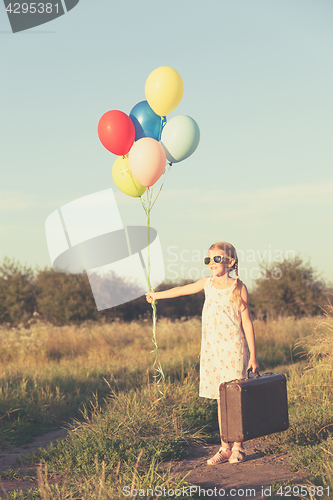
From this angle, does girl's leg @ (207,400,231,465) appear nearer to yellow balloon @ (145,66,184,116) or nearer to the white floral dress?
the white floral dress

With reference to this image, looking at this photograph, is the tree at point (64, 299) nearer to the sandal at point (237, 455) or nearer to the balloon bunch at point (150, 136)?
the balloon bunch at point (150, 136)

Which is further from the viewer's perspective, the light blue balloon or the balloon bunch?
the light blue balloon

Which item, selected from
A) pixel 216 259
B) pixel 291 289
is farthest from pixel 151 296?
pixel 291 289

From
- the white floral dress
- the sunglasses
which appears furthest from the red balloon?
the white floral dress

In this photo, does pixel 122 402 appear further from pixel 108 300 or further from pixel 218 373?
pixel 108 300

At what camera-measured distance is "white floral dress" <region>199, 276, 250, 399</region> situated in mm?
3941

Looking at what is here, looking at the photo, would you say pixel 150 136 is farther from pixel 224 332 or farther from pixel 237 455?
pixel 237 455

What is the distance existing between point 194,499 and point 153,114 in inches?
171

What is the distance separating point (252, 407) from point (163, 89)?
3769 mm

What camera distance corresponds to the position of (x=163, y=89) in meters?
5.43

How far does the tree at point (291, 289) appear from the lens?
2170 centimetres

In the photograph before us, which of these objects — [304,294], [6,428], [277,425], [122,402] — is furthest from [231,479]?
[304,294]

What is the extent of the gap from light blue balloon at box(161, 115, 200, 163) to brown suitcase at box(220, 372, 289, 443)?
2930mm

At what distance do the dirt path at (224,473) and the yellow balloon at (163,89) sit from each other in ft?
12.8
